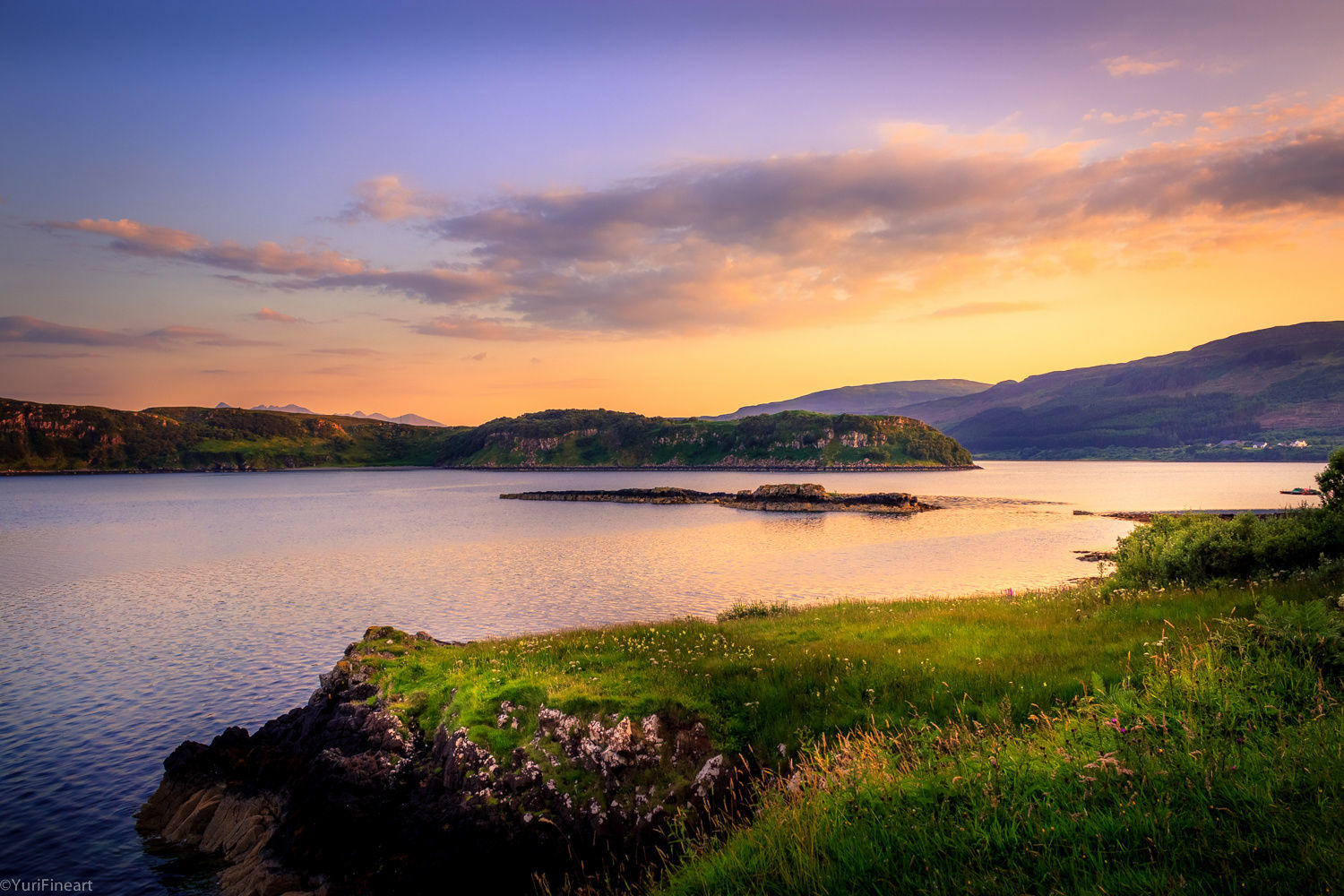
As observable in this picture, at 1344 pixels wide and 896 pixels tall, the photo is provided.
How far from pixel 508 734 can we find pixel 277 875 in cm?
553

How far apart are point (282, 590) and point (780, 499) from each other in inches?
3922

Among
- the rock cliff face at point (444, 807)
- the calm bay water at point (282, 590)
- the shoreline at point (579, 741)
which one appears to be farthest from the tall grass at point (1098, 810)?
the calm bay water at point (282, 590)

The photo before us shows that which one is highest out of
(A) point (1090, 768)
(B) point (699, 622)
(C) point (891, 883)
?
(A) point (1090, 768)

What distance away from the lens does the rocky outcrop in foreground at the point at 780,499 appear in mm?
117938

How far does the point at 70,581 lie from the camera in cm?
4988

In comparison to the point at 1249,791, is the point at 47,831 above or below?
below

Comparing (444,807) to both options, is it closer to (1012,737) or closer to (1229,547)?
(1012,737)

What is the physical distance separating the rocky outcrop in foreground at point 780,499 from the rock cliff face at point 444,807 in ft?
345

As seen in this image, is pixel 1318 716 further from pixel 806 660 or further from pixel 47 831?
pixel 47 831

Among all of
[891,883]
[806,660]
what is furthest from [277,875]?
[891,883]

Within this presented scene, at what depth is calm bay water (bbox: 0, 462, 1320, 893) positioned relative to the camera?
60.8ft

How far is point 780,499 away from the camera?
131375 mm

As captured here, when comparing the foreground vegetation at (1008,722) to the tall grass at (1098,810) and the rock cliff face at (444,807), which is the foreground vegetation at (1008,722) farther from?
the rock cliff face at (444,807)

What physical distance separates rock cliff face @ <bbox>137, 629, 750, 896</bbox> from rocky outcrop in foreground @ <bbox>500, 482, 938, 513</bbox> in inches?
4137
